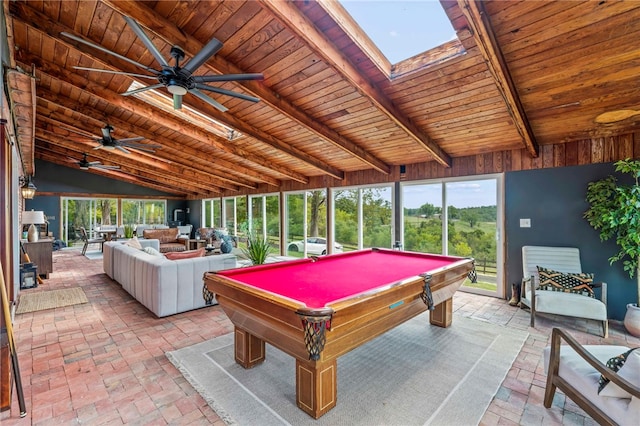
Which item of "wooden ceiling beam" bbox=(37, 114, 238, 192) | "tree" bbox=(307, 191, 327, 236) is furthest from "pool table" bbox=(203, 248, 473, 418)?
"wooden ceiling beam" bbox=(37, 114, 238, 192)

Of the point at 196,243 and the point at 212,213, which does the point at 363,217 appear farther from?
the point at 212,213

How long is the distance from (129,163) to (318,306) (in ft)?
34.5

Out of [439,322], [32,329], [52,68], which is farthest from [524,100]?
[32,329]

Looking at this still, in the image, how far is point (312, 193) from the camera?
8.16 m

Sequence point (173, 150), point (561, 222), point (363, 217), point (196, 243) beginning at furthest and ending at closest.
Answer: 1. point (196, 243)
2. point (173, 150)
3. point (363, 217)
4. point (561, 222)

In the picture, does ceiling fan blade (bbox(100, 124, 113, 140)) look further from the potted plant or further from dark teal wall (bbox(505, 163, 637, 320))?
the potted plant

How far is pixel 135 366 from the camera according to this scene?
8.51ft

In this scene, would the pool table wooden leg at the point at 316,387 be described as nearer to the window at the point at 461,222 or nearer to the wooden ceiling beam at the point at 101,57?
the wooden ceiling beam at the point at 101,57

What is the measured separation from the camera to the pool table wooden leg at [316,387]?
1897 mm

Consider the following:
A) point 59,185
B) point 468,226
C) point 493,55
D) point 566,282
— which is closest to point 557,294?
point 566,282

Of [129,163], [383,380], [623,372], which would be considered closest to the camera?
[623,372]

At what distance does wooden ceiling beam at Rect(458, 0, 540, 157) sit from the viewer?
2.19 m

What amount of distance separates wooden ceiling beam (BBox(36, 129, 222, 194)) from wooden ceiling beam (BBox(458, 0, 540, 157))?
27.5 feet

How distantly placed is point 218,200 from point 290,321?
1185 centimetres
